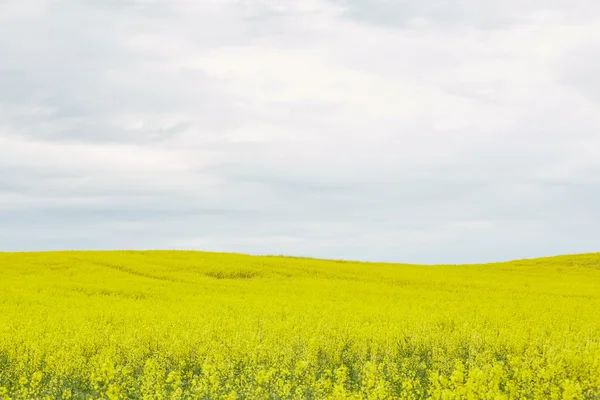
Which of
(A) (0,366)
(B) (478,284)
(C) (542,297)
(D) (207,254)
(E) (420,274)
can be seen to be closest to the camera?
(A) (0,366)

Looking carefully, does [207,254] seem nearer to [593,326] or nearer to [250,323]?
[250,323]

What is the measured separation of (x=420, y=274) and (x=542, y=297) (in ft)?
32.1

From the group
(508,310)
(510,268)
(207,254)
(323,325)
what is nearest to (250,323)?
(323,325)

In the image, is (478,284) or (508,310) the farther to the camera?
(478,284)

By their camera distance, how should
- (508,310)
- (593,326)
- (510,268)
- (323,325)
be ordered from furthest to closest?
(510,268)
(508,310)
(593,326)
(323,325)

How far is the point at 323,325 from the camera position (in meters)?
16.3

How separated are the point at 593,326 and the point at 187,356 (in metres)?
13.3

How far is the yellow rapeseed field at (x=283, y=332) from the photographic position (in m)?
10.7

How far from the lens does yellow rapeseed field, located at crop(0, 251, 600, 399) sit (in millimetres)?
10742

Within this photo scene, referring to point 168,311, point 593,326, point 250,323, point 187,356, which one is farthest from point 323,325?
point 593,326

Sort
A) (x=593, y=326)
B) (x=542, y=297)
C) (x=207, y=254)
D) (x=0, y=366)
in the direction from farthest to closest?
(x=207, y=254)
(x=542, y=297)
(x=593, y=326)
(x=0, y=366)

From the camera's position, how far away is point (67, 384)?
12.1 m

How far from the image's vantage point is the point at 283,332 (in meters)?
15.4

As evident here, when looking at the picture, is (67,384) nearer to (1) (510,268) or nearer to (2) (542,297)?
(2) (542,297)
